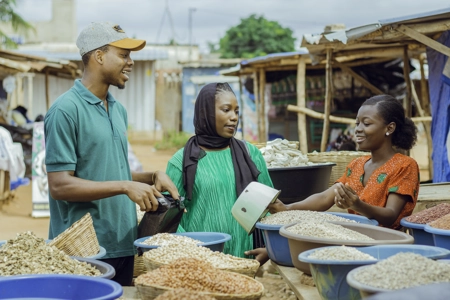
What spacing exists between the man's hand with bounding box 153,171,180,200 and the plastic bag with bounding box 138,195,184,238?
3 cm

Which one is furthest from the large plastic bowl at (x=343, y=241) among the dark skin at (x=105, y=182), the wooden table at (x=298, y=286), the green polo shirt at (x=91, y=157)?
Result: the green polo shirt at (x=91, y=157)

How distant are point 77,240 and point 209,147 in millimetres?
1116

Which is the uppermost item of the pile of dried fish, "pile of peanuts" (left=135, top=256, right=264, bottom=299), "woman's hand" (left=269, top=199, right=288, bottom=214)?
the pile of dried fish

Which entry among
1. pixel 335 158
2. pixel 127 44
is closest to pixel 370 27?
pixel 335 158

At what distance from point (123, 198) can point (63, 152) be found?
1.38ft

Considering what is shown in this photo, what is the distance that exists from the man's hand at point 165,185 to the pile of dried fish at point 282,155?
1869mm

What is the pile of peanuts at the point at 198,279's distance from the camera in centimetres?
218

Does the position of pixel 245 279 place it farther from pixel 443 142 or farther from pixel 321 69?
pixel 321 69

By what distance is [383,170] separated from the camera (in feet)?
11.0

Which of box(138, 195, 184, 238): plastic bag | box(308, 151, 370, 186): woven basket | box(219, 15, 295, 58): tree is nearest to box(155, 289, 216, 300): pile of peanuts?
box(138, 195, 184, 238): plastic bag

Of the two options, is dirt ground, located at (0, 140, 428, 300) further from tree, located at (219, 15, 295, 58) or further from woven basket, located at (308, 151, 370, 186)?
tree, located at (219, 15, 295, 58)

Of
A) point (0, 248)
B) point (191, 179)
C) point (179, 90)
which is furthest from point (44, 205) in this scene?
point (179, 90)

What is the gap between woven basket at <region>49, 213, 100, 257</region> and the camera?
8.58ft

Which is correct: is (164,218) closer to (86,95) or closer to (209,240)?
(209,240)
